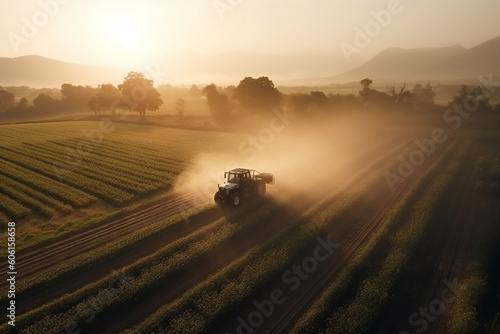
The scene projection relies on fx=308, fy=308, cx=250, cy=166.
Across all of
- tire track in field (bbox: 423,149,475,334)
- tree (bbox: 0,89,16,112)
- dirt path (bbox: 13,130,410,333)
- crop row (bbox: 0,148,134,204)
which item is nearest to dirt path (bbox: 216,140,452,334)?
dirt path (bbox: 13,130,410,333)

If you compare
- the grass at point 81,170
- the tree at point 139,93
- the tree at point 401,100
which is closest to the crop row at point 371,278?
the grass at point 81,170

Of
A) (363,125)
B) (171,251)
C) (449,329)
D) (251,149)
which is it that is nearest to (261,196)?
(171,251)

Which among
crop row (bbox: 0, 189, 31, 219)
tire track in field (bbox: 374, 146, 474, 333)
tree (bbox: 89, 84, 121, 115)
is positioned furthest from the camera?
tree (bbox: 89, 84, 121, 115)

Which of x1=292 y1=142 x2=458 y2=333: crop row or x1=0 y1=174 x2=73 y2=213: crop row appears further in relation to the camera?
x1=0 y1=174 x2=73 y2=213: crop row

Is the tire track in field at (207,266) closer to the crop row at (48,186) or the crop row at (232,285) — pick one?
the crop row at (232,285)

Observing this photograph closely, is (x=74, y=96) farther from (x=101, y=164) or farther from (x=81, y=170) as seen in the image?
(x=81, y=170)

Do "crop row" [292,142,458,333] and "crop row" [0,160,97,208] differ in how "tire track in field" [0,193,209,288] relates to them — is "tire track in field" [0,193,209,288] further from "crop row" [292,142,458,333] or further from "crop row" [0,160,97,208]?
"crop row" [292,142,458,333]
